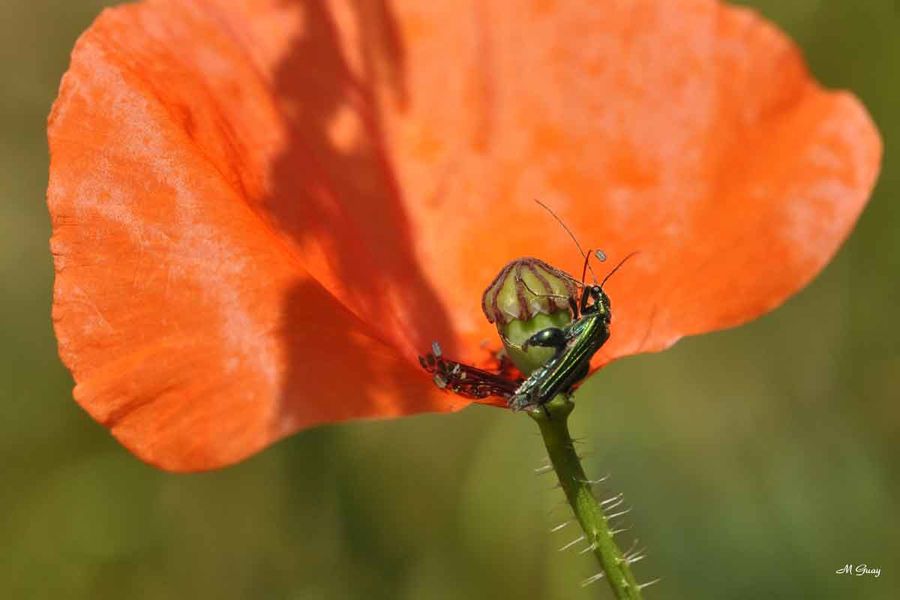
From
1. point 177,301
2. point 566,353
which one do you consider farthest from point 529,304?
point 177,301

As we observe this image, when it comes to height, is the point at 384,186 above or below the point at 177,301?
above

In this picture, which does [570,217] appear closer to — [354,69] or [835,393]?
[354,69]

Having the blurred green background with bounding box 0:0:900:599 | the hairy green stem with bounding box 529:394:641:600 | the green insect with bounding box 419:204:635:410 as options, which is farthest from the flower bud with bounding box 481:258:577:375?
the blurred green background with bounding box 0:0:900:599

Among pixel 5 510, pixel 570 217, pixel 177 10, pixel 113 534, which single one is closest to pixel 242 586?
pixel 113 534

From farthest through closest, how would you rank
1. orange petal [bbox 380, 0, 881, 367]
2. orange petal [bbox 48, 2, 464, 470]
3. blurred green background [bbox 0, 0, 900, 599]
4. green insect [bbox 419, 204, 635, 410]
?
blurred green background [bbox 0, 0, 900, 599], orange petal [bbox 380, 0, 881, 367], green insect [bbox 419, 204, 635, 410], orange petal [bbox 48, 2, 464, 470]

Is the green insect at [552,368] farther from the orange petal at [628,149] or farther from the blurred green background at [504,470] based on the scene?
the blurred green background at [504,470]

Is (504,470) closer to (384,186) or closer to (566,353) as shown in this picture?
(384,186)

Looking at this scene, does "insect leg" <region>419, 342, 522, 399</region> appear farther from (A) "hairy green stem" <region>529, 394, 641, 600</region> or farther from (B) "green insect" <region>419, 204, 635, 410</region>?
(A) "hairy green stem" <region>529, 394, 641, 600</region>
